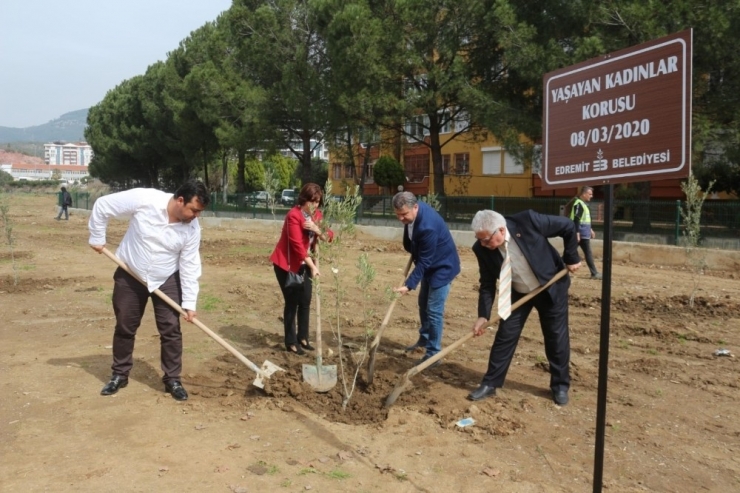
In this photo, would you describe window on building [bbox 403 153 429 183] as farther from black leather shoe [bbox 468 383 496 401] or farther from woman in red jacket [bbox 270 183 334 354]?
black leather shoe [bbox 468 383 496 401]

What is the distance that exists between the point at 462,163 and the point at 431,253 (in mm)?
30164

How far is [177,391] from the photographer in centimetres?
497

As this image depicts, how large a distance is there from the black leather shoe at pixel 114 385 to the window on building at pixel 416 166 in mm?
32937

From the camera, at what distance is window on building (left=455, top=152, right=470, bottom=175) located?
114ft

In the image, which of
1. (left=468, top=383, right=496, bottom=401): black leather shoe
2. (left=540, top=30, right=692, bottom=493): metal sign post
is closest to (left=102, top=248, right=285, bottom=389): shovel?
(left=468, top=383, right=496, bottom=401): black leather shoe

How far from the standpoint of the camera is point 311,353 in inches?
246

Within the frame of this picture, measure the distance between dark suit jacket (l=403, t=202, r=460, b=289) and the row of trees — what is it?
33.2 ft

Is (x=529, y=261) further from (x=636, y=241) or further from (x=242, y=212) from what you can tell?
(x=242, y=212)

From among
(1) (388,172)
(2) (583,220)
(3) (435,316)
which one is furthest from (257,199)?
(3) (435,316)

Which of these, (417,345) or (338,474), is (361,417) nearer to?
(338,474)

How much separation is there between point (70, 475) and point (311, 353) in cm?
284

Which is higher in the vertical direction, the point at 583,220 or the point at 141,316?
the point at 583,220

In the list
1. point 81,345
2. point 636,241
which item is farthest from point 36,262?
point 636,241

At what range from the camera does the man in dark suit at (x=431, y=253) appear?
5.57 meters
